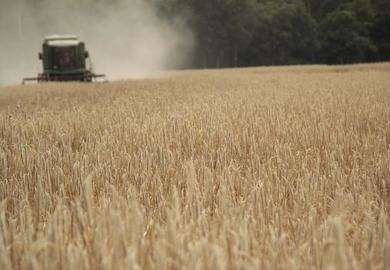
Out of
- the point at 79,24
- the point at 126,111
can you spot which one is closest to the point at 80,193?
the point at 126,111

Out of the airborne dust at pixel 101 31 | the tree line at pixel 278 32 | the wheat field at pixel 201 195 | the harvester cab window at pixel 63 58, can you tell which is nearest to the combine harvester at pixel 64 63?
the harvester cab window at pixel 63 58

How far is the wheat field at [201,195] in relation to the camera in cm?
164

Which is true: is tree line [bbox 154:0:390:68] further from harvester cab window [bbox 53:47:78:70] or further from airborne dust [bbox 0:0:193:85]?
harvester cab window [bbox 53:47:78:70]

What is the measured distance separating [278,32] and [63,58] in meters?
38.6

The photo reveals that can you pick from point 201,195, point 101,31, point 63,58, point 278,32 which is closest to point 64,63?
point 63,58

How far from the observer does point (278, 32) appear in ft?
185

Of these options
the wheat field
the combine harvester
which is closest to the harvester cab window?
the combine harvester

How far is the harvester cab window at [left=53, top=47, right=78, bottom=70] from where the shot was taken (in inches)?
847

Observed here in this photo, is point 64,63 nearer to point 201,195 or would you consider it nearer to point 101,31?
point 201,195

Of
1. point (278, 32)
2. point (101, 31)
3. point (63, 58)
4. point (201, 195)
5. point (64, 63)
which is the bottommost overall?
point (201, 195)

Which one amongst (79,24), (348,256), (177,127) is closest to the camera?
(348,256)

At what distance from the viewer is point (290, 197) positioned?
2.80 m

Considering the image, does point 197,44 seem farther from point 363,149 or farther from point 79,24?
point 363,149

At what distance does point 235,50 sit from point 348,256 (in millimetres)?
55248
